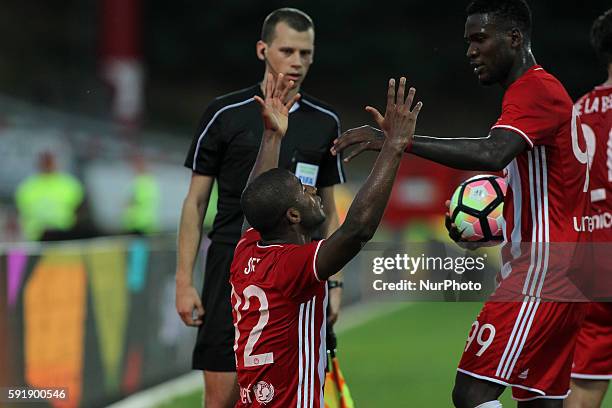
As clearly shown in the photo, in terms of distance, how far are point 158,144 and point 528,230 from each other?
27.2 metres

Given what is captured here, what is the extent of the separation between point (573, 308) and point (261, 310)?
131 centimetres

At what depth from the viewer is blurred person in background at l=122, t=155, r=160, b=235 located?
18328 millimetres

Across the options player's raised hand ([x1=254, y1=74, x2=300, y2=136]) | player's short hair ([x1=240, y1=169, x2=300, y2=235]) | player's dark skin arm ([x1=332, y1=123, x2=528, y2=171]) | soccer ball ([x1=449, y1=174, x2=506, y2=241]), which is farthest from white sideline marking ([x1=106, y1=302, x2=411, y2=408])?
player's dark skin arm ([x1=332, y1=123, x2=528, y2=171])

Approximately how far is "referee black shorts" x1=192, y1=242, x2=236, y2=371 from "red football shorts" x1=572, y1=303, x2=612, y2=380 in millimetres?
1699

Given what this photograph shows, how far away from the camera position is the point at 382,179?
4387 millimetres

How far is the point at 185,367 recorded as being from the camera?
10133 mm

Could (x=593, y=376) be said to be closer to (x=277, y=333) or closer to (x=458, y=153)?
(x=458, y=153)

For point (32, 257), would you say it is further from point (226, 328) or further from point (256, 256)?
point (256, 256)

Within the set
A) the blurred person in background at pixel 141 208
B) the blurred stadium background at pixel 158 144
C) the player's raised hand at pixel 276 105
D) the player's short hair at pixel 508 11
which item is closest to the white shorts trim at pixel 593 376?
the blurred stadium background at pixel 158 144

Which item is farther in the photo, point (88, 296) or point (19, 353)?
point (88, 296)

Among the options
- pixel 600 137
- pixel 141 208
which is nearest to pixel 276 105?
pixel 600 137

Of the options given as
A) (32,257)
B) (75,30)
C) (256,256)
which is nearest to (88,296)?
(32,257)

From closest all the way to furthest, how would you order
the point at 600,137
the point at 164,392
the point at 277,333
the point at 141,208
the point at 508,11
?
the point at 277,333, the point at 508,11, the point at 600,137, the point at 164,392, the point at 141,208

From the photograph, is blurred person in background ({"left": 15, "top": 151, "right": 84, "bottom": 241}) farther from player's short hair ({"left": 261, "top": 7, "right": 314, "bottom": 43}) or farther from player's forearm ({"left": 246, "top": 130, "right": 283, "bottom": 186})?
player's forearm ({"left": 246, "top": 130, "right": 283, "bottom": 186})
